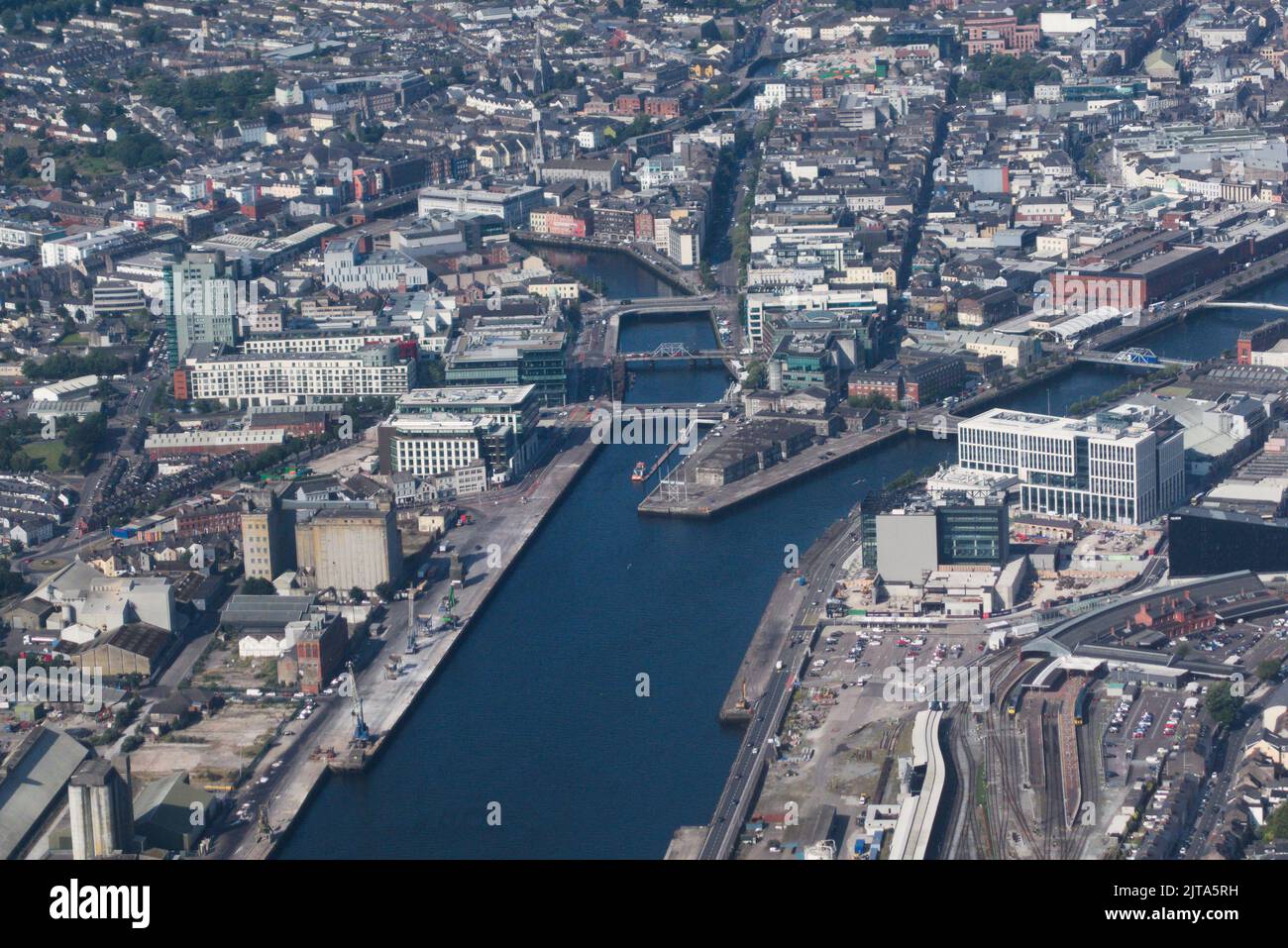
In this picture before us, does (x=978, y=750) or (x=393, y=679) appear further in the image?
(x=393, y=679)

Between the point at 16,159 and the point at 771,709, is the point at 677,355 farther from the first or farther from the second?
the point at 16,159

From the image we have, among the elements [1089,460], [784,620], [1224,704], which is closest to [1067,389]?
[1089,460]

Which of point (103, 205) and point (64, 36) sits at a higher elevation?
point (64, 36)

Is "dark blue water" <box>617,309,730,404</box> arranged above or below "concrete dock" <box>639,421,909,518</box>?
above

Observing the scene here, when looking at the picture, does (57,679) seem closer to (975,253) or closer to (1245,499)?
(1245,499)

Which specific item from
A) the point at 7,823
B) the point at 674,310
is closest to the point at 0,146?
the point at 674,310

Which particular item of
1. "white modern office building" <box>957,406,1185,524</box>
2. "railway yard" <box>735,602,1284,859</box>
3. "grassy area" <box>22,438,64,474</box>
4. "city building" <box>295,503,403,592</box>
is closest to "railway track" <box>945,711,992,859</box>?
"railway yard" <box>735,602,1284,859</box>

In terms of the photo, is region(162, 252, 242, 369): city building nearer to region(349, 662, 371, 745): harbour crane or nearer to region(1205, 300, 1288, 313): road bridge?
region(349, 662, 371, 745): harbour crane
